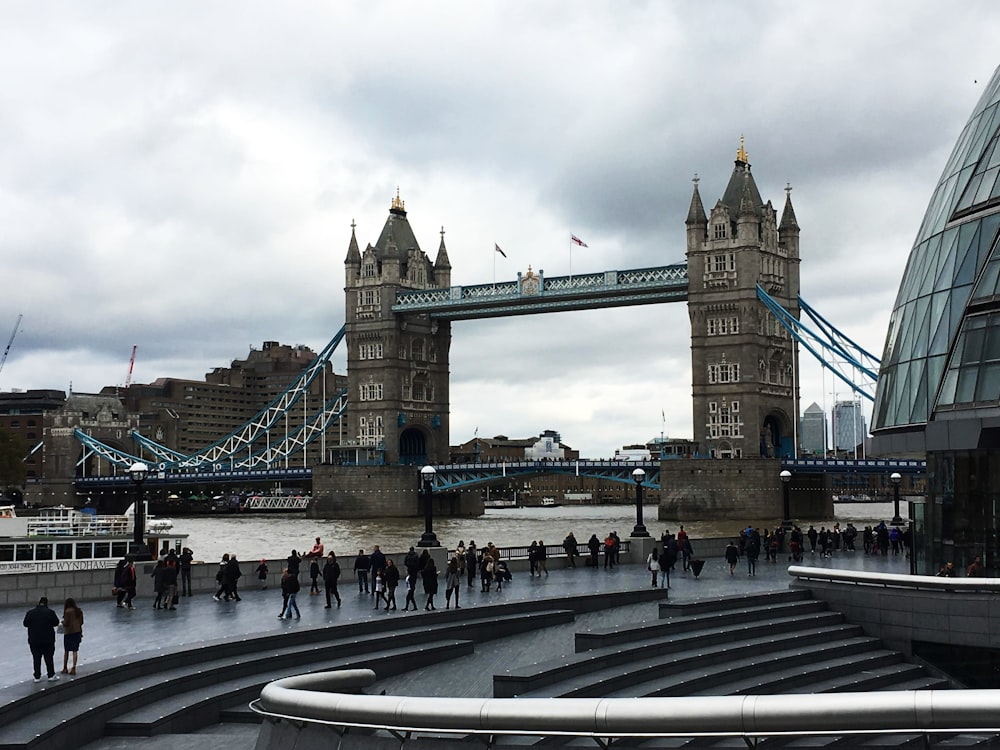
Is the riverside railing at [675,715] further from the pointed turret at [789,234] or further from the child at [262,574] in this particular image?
the pointed turret at [789,234]

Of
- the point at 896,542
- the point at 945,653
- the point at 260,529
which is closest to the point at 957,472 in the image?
the point at 945,653

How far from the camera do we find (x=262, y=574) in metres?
29.3

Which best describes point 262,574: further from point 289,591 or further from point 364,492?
point 364,492

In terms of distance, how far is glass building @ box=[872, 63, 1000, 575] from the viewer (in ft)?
78.9

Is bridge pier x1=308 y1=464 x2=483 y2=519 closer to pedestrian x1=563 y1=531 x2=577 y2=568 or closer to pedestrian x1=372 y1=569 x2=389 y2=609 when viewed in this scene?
pedestrian x1=563 y1=531 x2=577 y2=568

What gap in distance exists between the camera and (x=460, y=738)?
10.3 metres

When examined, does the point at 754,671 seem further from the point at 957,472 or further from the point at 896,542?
the point at 896,542

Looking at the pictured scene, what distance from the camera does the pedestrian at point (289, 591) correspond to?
23000 mm

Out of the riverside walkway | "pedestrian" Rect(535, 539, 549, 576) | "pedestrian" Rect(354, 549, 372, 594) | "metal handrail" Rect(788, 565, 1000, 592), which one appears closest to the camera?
the riverside walkway

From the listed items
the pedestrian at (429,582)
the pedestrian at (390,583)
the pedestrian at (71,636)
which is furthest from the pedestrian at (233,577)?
the pedestrian at (71,636)

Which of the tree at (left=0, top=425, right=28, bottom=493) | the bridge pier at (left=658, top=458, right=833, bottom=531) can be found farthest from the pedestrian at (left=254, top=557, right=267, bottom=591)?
the tree at (left=0, top=425, right=28, bottom=493)

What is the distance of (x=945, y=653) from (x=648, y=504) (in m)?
135

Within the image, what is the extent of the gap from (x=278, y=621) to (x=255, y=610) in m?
2.02

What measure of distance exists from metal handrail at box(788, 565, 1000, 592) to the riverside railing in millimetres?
13209
